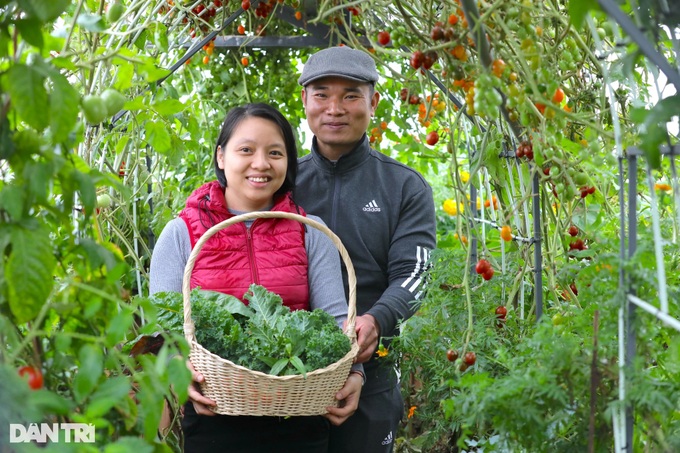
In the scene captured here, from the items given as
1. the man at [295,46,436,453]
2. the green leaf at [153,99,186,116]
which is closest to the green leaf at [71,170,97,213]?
the green leaf at [153,99,186,116]

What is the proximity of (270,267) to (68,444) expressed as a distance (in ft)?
3.73

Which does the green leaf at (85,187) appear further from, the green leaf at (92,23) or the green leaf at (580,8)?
the green leaf at (580,8)

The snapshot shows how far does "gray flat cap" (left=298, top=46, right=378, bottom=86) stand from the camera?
2443 millimetres

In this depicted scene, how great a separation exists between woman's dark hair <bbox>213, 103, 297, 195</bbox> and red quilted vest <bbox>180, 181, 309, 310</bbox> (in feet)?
0.34

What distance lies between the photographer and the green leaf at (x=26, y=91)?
1093mm

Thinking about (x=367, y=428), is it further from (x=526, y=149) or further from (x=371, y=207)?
(x=526, y=149)

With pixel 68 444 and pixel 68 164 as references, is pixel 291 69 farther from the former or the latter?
pixel 68 444

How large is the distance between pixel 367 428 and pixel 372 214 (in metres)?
0.61

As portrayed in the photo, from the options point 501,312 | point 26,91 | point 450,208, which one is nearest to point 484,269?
point 501,312

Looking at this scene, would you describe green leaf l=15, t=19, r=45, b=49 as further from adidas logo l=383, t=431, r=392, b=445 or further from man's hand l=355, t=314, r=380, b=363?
adidas logo l=383, t=431, r=392, b=445

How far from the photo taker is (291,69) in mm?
4008

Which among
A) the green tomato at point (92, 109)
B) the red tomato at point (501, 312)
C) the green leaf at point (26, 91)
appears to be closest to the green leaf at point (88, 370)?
the green leaf at point (26, 91)

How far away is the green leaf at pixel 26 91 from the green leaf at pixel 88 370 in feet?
1.01

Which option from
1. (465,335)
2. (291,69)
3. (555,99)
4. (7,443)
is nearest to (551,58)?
(555,99)
